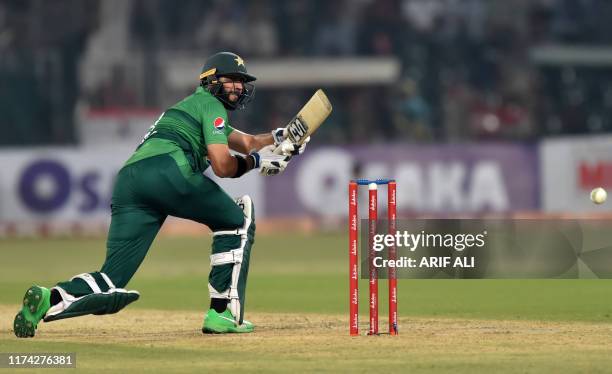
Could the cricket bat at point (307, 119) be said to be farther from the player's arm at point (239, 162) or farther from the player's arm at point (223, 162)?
the player's arm at point (223, 162)

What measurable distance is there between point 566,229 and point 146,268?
31.0ft

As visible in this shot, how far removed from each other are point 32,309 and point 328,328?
2.19m

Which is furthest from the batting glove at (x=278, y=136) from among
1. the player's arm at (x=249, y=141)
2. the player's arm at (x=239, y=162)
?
the player's arm at (x=239, y=162)

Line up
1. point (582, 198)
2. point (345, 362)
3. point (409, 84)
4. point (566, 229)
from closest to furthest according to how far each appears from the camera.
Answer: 1. point (345, 362)
2. point (566, 229)
3. point (582, 198)
4. point (409, 84)

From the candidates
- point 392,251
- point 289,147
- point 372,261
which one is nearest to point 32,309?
point 289,147

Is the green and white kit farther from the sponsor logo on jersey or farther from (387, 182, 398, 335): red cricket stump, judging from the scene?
(387, 182, 398, 335): red cricket stump

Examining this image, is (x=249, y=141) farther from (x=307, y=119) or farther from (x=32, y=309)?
(x=32, y=309)

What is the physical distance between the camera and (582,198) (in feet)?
75.7

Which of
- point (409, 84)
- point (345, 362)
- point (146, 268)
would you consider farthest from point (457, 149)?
point (345, 362)

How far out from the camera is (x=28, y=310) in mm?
8172

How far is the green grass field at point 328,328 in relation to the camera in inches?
278

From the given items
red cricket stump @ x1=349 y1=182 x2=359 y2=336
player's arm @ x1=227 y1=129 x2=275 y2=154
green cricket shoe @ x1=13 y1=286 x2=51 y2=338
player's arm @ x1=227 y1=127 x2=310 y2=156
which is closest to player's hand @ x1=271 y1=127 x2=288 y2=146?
player's arm @ x1=227 y1=127 x2=310 y2=156

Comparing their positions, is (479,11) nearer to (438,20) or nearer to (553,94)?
(438,20)

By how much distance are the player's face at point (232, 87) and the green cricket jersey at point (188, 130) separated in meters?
0.19
